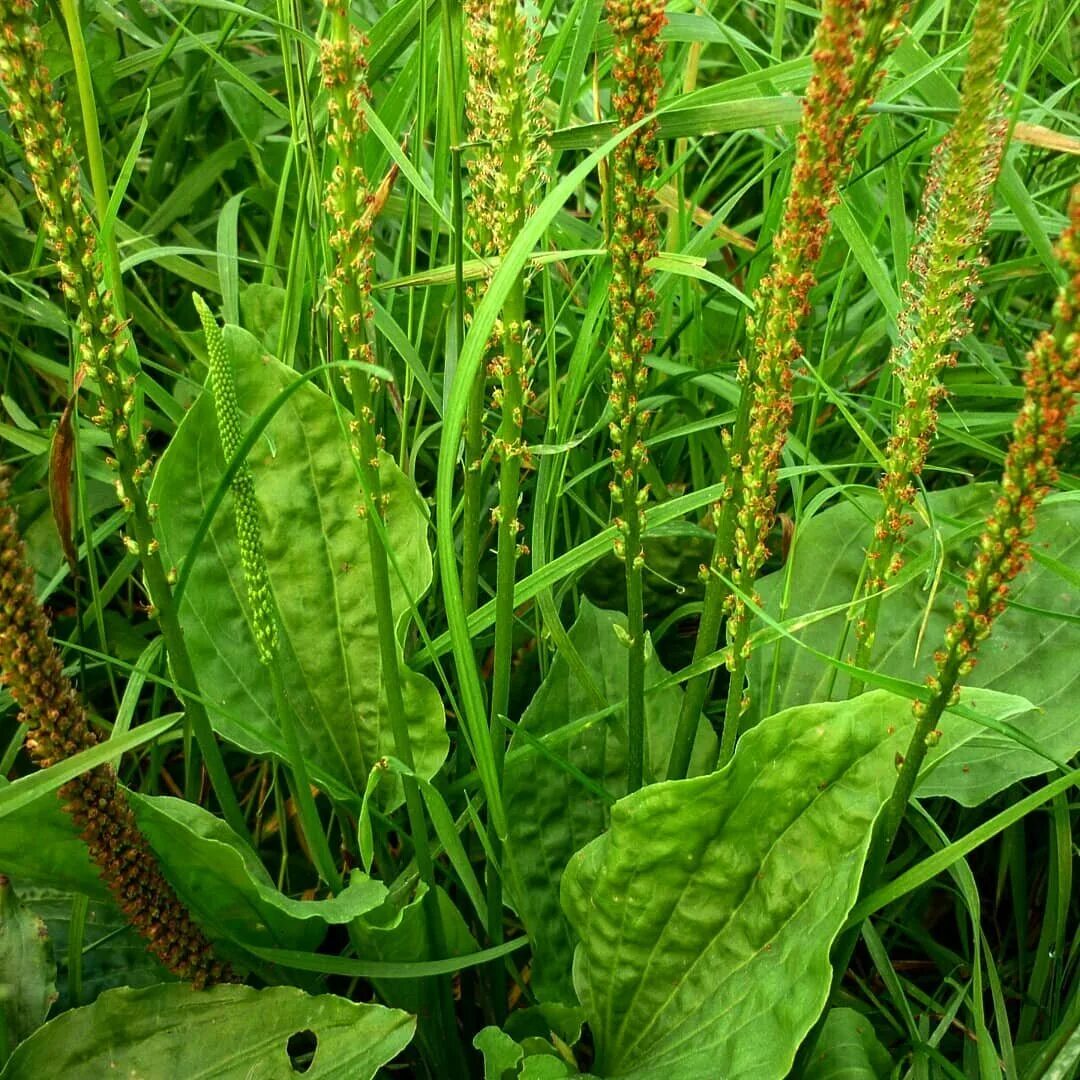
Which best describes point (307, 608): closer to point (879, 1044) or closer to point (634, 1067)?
point (634, 1067)

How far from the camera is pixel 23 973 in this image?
1671 mm

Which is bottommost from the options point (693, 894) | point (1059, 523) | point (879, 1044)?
point (879, 1044)

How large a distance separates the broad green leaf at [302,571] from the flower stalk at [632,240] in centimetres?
52

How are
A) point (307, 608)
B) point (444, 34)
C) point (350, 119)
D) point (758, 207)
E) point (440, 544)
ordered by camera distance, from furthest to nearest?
1. point (758, 207)
2. point (307, 608)
3. point (444, 34)
4. point (440, 544)
5. point (350, 119)

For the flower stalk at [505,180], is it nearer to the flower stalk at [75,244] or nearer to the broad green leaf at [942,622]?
the flower stalk at [75,244]

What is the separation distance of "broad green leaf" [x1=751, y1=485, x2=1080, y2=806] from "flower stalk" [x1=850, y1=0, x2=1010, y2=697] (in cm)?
56

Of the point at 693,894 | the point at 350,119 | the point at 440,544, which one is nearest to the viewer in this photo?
the point at 350,119

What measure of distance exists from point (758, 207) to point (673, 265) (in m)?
1.66

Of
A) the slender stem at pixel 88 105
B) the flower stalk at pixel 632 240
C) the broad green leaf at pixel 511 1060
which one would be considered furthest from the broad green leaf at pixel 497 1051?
the slender stem at pixel 88 105

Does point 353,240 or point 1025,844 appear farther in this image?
point 1025,844

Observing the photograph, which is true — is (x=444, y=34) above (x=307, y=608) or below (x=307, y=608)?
above

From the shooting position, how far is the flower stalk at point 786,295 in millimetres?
1044

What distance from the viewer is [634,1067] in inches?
65.1

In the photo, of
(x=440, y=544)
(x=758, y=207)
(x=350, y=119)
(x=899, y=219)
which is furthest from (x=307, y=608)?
(x=758, y=207)
